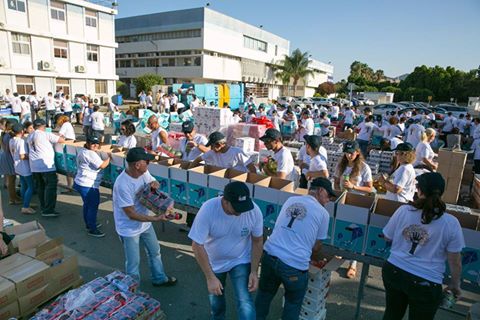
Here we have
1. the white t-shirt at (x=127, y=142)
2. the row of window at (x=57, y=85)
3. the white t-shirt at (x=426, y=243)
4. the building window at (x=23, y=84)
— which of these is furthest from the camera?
the row of window at (x=57, y=85)

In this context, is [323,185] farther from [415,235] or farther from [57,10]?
[57,10]

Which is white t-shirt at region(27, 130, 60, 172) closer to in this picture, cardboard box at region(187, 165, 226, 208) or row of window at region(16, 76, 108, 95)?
cardboard box at region(187, 165, 226, 208)

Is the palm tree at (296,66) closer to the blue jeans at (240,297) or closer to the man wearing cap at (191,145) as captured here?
the man wearing cap at (191,145)

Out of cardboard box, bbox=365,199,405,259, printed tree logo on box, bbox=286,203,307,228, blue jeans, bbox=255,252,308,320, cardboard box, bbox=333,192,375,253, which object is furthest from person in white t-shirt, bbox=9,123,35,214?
cardboard box, bbox=365,199,405,259

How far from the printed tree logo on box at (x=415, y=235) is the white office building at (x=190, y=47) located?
4204 centimetres

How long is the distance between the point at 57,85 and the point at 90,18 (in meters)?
7.40

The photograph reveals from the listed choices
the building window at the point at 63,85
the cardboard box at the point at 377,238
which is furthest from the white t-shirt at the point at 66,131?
the building window at the point at 63,85

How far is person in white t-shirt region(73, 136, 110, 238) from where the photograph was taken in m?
5.58

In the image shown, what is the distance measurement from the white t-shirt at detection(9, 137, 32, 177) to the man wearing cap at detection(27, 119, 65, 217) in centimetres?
14

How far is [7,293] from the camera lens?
130 inches

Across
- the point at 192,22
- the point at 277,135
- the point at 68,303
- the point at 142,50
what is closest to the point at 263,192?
the point at 277,135

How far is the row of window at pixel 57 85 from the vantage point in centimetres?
2608

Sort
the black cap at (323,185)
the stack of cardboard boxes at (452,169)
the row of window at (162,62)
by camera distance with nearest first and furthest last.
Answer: the black cap at (323,185) < the stack of cardboard boxes at (452,169) < the row of window at (162,62)

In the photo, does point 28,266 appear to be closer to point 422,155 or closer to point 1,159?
point 1,159
